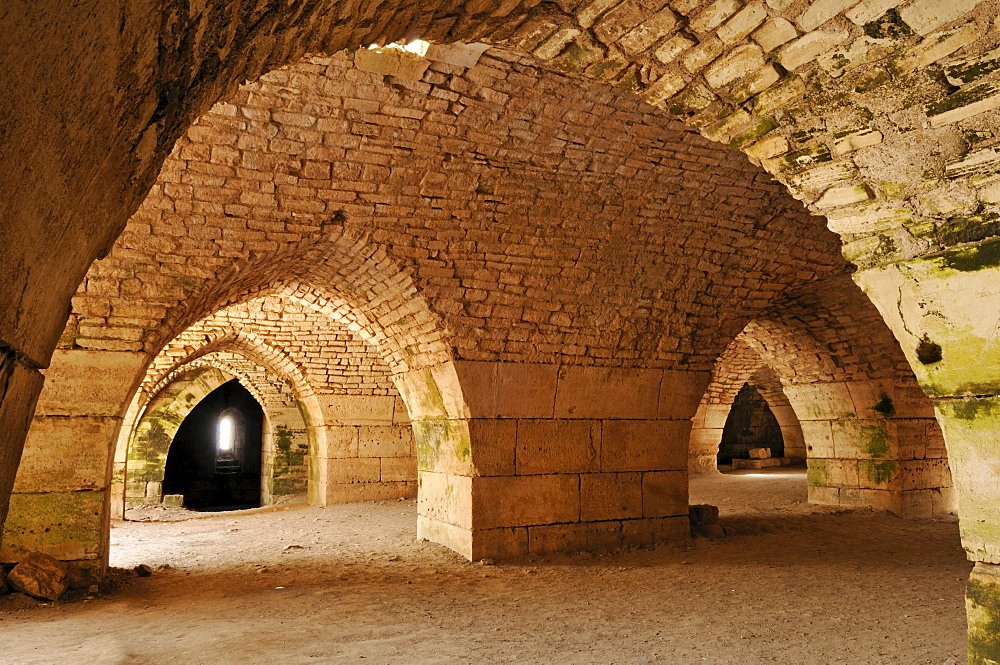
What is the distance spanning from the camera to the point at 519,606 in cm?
515

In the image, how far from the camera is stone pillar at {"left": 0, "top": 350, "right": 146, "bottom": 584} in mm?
5273

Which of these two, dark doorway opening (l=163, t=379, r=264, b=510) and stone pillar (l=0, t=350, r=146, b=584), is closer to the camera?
stone pillar (l=0, t=350, r=146, b=584)

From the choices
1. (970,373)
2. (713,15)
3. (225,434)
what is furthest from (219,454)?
(970,373)

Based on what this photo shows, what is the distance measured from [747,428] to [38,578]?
1779 centimetres

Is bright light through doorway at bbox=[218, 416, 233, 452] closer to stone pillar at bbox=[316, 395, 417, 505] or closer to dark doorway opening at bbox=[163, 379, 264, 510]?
dark doorway opening at bbox=[163, 379, 264, 510]

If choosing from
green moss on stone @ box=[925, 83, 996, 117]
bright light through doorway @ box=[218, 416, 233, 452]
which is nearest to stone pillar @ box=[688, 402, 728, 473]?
green moss on stone @ box=[925, 83, 996, 117]

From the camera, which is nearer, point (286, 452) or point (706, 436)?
point (286, 452)

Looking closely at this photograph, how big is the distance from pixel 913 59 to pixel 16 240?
2687 mm

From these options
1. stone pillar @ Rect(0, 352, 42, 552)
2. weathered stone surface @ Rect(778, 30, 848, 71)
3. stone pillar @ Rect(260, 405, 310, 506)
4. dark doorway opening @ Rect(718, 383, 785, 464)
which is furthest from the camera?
dark doorway opening @ Rect(718, 383, 785, 464)

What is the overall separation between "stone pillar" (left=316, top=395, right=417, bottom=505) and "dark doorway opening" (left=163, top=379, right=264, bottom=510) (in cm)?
1076

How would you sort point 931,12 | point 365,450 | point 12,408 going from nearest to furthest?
1. point 12,408
2. point 931,12
3. point 365,450

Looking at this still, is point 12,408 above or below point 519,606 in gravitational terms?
above

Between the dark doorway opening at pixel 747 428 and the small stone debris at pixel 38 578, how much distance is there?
16.9 m

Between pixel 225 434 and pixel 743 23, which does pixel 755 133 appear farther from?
pixel 225 434
